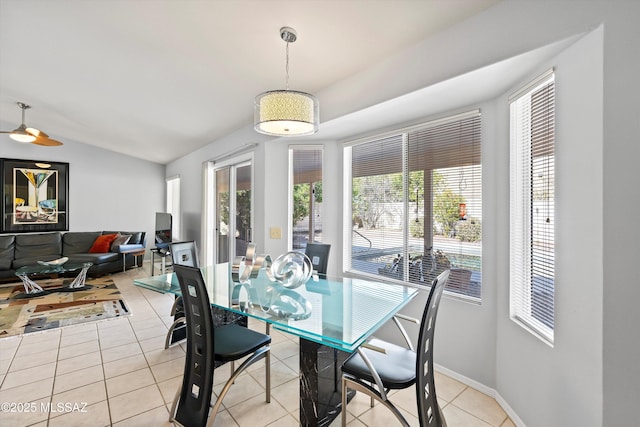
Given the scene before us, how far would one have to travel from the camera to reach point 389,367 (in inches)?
61.9

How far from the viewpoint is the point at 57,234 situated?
5688 millimetres

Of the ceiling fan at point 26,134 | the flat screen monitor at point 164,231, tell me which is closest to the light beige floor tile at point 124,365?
the flat screen monitor at point 164,231

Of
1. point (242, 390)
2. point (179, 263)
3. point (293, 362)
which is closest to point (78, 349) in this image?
point (179, 263)

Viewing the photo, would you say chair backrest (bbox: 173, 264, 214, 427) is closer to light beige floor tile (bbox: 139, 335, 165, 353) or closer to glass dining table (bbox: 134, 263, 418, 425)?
glass dining table (bbox: 134, 263, 418, 425)

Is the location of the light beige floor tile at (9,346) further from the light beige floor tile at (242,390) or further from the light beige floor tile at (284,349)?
the light beige floor tile at (284,349)

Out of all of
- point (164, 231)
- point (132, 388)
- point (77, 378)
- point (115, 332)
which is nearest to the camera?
point (132, 388)

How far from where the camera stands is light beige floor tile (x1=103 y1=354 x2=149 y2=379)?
2357 mm

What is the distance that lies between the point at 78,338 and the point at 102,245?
3.49 m

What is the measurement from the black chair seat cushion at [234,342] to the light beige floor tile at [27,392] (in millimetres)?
1372

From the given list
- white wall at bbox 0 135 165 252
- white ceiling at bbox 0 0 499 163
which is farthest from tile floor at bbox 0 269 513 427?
white wall at bbox 0 135 165 252

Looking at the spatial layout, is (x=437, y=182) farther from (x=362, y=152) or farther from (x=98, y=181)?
(x=98, y=181)

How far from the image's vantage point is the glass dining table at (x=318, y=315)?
4.83 feet

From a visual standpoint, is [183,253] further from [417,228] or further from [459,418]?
[459,418]

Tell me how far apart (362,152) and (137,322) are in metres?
3.34
